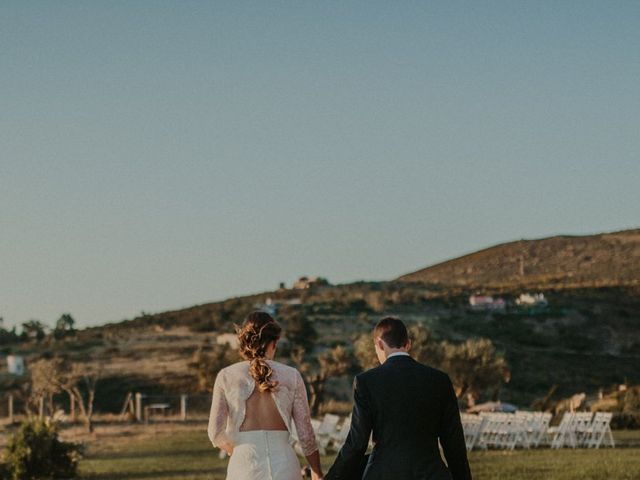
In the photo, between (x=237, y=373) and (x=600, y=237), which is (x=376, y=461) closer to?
(x=237, y=373)

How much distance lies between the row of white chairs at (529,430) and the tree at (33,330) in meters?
44.0

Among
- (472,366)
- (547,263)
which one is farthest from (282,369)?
(547,263)

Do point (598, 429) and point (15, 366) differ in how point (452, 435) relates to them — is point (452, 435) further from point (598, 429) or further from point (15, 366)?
point (15, 366)

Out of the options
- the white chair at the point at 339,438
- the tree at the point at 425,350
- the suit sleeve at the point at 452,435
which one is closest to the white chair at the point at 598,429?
the white chair at the point at 339,438

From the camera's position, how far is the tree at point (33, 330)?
66.7 meters

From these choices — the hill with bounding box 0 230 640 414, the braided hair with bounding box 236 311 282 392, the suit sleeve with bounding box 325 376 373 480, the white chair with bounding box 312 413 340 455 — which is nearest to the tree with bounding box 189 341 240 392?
the hill with bounding box 0 230 640 414

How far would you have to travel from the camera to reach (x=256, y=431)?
683 centimetres

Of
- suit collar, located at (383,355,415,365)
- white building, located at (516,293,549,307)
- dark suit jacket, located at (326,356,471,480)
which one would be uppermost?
white building, located at (516,293,549,307)

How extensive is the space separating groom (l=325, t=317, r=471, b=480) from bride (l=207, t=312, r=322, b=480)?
1.21 feet

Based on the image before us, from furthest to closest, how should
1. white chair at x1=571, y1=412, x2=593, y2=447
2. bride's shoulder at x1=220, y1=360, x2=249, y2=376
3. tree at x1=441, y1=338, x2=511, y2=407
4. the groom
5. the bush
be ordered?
tree at x1=441, y1=338, x2=511, y2=407 → white chair at x1=571, y1=412, x2=593, y2=447 → the bush → bride's shoulder at x1=220, y1=360, x2=249, y2=376 → the groom

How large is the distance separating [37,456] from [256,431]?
1525cm

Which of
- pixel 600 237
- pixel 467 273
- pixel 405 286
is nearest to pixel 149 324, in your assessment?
pixel 405 286

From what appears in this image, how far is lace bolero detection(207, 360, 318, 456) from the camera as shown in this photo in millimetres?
6773

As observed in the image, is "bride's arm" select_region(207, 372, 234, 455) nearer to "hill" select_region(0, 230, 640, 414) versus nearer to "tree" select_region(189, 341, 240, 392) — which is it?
"tree" select_region(189, 341, 240, 392)
